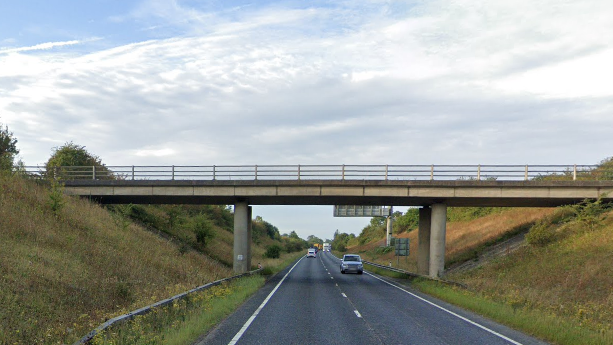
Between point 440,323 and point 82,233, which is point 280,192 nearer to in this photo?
point 82,233

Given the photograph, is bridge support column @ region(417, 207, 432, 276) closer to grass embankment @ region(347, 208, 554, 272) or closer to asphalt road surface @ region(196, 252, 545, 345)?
grass embankment @ region(347, 208, 554, 272)

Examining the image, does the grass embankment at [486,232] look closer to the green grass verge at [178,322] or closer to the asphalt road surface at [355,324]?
the asphalt road surface at [355,324]

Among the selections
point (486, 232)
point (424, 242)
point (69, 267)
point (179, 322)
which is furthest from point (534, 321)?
point (486, 232)

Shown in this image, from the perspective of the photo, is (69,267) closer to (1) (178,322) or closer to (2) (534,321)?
(1) (178,322)

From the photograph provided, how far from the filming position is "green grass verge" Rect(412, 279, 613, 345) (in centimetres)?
1134

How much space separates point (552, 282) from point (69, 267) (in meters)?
21.7

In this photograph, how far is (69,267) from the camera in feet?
56.5

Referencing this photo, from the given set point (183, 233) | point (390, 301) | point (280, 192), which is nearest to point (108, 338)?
point (390, 301)

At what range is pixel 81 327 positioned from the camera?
1106cm

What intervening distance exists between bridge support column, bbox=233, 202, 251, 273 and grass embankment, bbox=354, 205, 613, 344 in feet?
38.8

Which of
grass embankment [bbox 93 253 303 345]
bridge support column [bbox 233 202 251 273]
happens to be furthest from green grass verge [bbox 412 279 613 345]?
bridge support column [bbox 233 202 251 273]

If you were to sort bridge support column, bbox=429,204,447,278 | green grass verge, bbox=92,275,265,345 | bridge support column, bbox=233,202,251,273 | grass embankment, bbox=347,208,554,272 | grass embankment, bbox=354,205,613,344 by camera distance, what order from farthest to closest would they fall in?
grass embankment, bbox=347,208,554,272, bridge support column, bbox=233,202,251,273, bridge support column, bbox=429,204,447,278, grass embankment, bbox=354,205,613,344, green grass verge, bbox=92,275,265,345

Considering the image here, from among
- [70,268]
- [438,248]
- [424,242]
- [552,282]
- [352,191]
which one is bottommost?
[552,282]

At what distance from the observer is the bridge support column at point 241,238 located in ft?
113
